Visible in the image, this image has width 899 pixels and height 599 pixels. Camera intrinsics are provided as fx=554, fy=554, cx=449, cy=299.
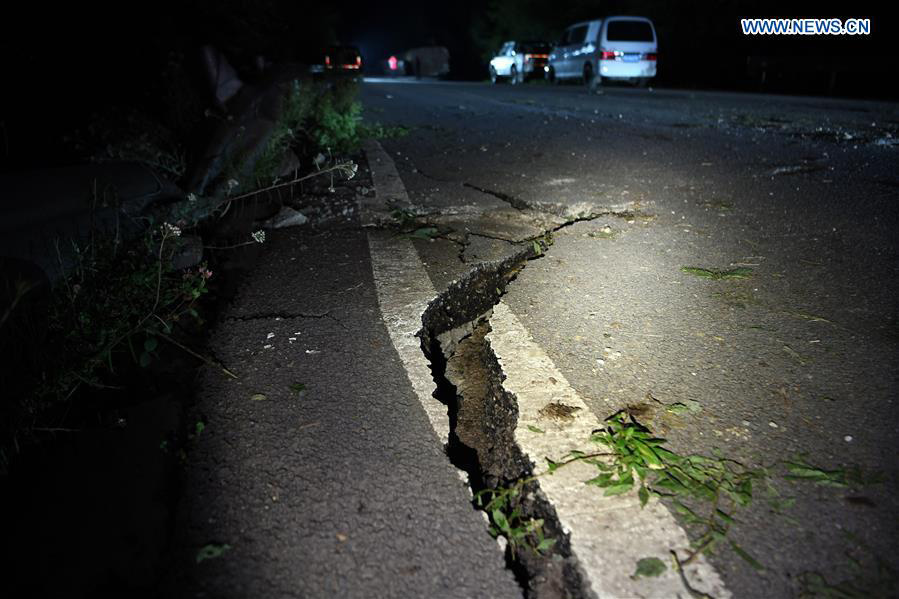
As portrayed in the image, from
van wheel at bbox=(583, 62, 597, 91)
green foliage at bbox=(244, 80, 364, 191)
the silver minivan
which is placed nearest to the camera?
green foliage at bbox=(244, 80, 364, 191)

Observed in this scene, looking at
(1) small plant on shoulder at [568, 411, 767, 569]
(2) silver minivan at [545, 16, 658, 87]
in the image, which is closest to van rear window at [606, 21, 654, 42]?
(2) silver minivan at [545, 16, 658, 87]

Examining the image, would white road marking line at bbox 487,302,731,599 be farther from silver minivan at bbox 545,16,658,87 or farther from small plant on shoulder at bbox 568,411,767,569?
silver minivan at bbox 545,16,658,87

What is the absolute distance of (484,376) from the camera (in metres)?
1.97

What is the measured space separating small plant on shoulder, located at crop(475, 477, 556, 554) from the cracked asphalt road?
0.38 m

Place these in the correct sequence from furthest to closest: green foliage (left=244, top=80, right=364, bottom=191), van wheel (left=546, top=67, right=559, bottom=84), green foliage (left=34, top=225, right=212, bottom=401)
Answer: van wheel (left=546, top=67, right=559, bottom=84) → green foliage (left=244, top=80, right=364, bottom=191) → green foliage (left=34, top=225, right=212, bottom=401)

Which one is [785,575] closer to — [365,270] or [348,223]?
[365,270]

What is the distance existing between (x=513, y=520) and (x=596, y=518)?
20 cm

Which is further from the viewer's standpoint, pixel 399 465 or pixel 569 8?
pixel 569 8

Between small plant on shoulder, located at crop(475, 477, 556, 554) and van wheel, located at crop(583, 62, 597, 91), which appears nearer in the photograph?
small plant on shoulder, located at crop(475, 477, 556, 554)

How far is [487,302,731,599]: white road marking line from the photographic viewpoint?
1.16 meters

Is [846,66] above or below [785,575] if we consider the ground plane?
above

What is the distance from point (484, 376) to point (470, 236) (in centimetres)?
141

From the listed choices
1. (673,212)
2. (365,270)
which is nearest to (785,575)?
(365,270)

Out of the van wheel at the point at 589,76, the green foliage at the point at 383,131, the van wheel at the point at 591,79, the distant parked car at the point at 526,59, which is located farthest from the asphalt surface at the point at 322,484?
the distant parked car at the point at 526,59
